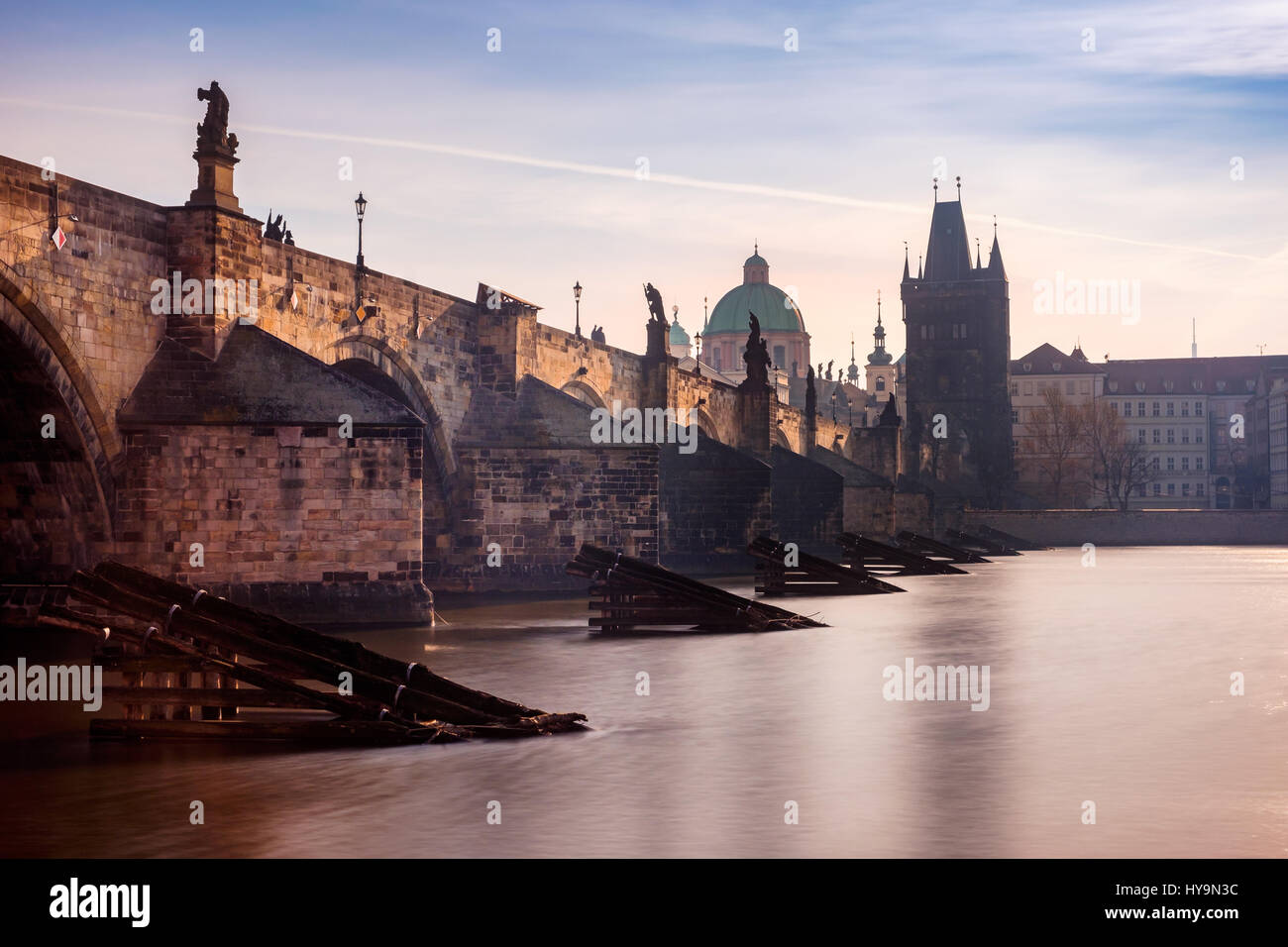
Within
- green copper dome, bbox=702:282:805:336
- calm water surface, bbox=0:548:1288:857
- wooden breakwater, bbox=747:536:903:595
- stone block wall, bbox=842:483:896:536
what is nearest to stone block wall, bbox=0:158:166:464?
calm water surface, bbox=0:548:1288:857

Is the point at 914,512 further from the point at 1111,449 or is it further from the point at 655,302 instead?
the point at 1111,449

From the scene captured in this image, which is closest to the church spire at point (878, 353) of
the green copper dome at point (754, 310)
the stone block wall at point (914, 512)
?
the green copper dome at point (754, 310)

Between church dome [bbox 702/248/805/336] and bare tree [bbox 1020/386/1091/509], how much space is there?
35877mm

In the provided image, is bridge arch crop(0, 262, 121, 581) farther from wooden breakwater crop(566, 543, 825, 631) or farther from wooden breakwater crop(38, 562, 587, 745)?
wooden breakwater crop(38, 562, 587, 745)

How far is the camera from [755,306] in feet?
472

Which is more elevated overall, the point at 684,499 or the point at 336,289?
the point at 336,289

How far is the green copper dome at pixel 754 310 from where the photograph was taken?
143 m

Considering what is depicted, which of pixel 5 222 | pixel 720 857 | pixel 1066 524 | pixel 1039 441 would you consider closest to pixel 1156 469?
pixel 1039 441

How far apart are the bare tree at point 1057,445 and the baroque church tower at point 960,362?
754 cm

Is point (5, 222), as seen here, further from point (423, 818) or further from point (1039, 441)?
point (1039, 441)

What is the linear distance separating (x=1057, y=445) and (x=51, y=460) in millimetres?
90137
